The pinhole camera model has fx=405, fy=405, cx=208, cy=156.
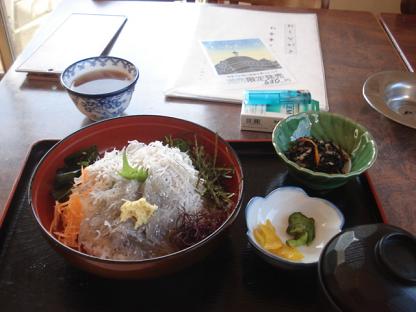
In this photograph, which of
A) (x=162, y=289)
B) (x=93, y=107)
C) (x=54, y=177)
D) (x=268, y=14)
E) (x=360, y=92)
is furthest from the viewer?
(x=268, y=14)

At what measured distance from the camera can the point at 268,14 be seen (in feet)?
5.57

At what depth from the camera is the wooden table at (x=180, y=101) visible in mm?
1003

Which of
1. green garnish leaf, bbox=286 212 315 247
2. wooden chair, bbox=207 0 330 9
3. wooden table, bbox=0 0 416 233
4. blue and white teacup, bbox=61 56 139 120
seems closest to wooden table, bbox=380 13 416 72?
wooden table, bbox=0 0 416 233

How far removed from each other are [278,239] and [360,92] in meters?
0.69

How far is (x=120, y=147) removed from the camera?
99 cm

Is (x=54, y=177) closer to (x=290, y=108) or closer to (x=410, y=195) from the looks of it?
(x=290, y=108)

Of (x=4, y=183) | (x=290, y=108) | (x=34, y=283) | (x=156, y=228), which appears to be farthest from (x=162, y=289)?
(x=290, y=108)

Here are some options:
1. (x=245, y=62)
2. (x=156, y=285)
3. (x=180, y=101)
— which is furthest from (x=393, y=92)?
(x=156, y=285)

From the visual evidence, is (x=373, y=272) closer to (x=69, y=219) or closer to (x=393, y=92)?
(x=69, y=219)

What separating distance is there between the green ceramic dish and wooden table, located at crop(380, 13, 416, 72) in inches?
21.4

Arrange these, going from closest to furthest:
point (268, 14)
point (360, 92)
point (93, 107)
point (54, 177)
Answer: point (54, 177) → point (93, 107) → point (360, 92) → point (268, 14)

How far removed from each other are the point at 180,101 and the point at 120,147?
0.32 metres

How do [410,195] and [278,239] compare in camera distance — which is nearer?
[278,239]

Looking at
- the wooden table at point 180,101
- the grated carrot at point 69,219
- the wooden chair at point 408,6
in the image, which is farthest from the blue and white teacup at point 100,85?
the wooden chair at point 408,6
